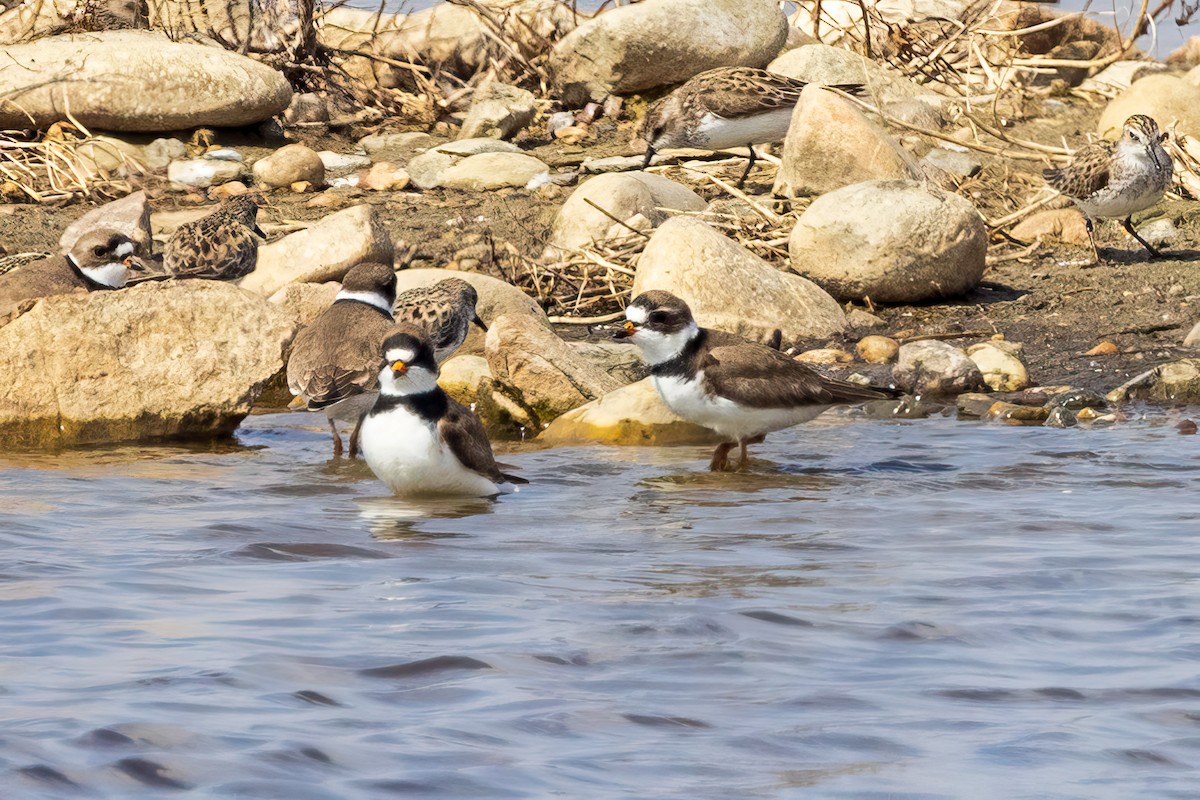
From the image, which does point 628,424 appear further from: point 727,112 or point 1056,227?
point 727,112

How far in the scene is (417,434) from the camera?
310 inches

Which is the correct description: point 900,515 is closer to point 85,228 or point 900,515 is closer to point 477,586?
point 477,586

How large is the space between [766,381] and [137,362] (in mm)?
3730

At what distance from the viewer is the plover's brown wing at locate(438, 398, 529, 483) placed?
8.02 m

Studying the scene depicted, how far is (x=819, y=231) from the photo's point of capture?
1233cm

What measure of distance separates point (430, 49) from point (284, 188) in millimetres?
4031

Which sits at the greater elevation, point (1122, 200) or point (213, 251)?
point (1122, 200)

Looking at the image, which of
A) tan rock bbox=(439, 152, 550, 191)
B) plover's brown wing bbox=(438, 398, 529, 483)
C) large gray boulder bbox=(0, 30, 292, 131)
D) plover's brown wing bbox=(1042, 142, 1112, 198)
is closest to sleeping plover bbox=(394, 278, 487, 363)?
plover's brown wing bbox=(438, 398, 529, 483)

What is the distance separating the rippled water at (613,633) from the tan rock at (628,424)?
36.6 inches

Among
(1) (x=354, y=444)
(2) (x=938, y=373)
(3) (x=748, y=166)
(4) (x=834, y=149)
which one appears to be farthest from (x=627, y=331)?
(3) (x=748, y=166)

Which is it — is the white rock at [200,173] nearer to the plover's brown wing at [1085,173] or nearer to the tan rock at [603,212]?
the tan rock at [603,212]

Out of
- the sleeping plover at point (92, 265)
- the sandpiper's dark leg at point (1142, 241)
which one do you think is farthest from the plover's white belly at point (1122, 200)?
the sleeping plover at point (92, 265)

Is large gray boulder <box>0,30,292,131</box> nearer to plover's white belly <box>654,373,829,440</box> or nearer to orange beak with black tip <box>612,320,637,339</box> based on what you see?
orange beak with black tip <box>612,320,637,339</box>

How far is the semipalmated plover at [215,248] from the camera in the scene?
1214 cm
